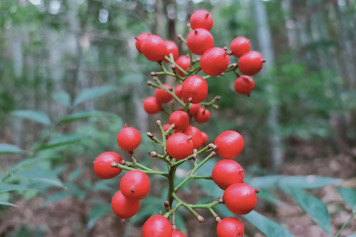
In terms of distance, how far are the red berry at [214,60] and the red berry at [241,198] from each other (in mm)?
422

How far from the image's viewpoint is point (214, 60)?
912 mm

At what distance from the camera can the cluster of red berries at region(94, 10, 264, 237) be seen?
779mm

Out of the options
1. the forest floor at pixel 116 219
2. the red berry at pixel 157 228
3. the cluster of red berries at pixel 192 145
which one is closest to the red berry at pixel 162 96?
the cluster of red berries at pixel 192 145

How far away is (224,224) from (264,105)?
4.12 m

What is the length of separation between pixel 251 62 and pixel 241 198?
A: 22.0 inches

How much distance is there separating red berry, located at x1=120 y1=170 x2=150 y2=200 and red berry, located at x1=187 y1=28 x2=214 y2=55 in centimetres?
54

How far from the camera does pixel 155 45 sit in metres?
0.97

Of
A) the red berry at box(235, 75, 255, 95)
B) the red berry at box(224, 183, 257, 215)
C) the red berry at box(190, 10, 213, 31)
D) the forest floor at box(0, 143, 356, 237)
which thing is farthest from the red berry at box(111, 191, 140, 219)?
the forest floor at box(0, 143, 356, 237)

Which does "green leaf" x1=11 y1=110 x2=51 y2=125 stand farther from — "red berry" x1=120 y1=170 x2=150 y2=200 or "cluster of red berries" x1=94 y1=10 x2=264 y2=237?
"red berry" x1=120 y1=170 x2=150 y2=200

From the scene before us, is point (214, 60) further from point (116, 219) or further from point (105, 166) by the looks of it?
point (116, 219)

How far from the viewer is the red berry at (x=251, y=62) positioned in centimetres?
103

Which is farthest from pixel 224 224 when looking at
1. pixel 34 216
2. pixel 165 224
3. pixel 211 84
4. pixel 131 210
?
pixel 34 216

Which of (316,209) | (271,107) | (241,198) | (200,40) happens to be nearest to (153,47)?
(200,40)

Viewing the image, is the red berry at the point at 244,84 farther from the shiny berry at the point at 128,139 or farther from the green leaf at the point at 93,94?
the green leaf at the point at 93,94
